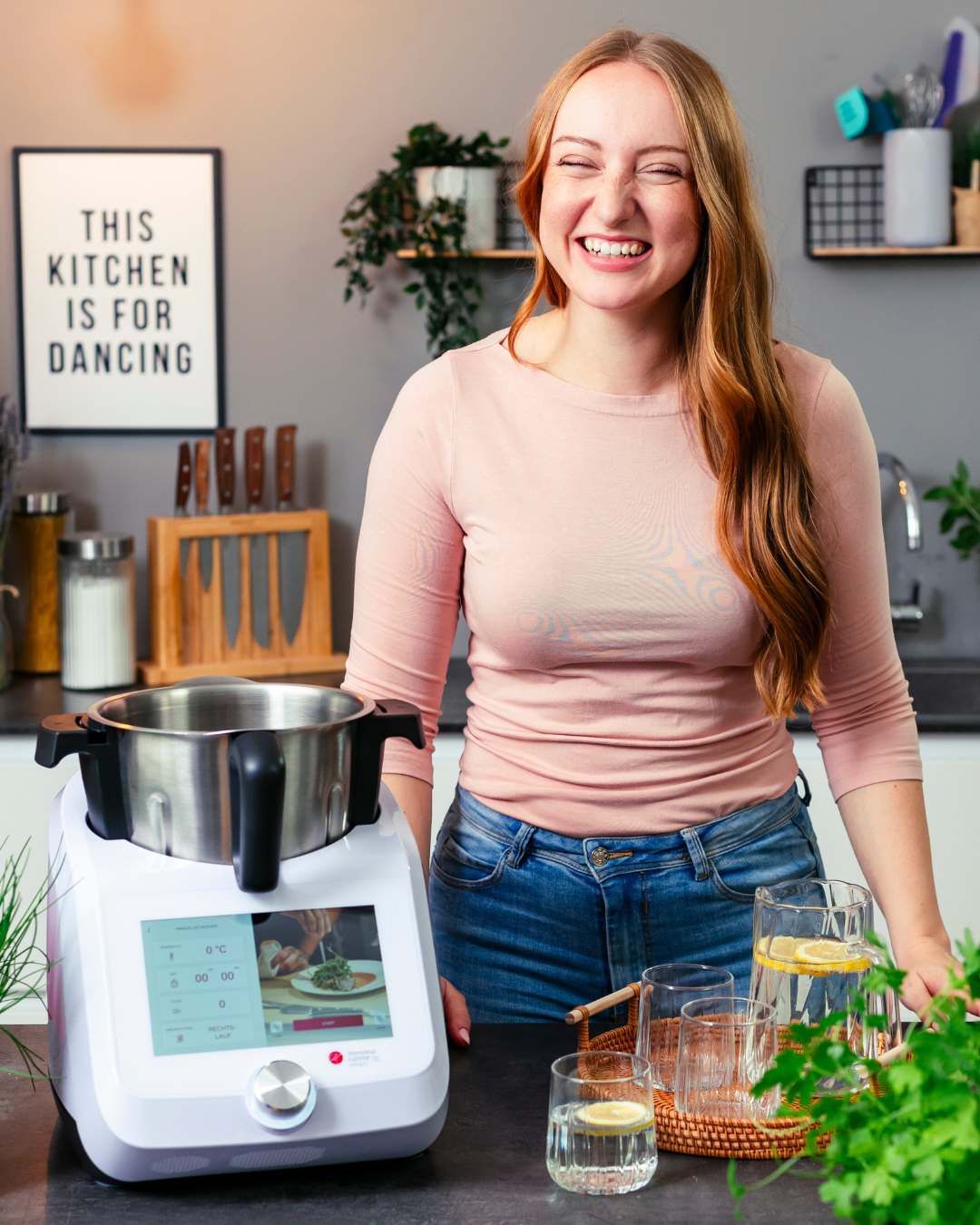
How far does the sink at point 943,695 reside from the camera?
2184 mm

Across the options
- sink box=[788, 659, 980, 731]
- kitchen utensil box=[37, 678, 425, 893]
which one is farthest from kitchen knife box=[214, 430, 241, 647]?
kitchen utensil box=[37, 678, 425, 893]

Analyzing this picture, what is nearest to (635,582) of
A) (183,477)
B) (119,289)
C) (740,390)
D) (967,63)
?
(740,390)

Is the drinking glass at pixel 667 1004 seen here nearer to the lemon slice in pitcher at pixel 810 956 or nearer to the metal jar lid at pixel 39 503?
the lemon slice in pitcher at pixel 810 956

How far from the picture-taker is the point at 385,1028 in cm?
80

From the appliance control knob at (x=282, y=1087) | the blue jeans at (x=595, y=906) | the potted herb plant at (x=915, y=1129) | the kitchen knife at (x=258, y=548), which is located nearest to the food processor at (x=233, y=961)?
the appliance control knob at (x=282, y=1087)

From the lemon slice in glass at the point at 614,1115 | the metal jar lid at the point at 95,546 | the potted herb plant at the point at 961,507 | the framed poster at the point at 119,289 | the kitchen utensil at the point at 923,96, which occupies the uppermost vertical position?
the kitchen utensil at the point at 923,96

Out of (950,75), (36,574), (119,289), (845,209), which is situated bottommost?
(36,574)

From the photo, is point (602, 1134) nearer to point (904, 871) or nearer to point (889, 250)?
point (904, 871)

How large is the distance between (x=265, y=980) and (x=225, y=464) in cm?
184

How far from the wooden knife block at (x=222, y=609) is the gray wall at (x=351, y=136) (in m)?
0.18

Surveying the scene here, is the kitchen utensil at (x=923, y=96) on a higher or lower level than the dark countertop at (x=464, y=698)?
higher

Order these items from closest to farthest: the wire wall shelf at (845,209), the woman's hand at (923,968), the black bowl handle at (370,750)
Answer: the black bowl handle at (370,750)
the woman's hand at (923,968)
the wire wall shelf at (845,209)

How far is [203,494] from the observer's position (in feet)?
8.32

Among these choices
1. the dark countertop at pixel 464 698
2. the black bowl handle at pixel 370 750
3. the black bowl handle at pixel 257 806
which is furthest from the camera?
the dark countertop at pixel 464 698
